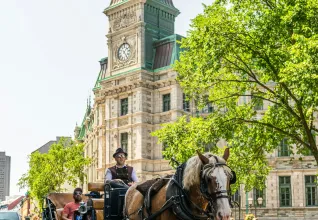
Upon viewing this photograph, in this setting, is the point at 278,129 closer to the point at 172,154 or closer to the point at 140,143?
the point at 172,154

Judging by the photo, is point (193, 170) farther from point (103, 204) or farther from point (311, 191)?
point (311, 191)

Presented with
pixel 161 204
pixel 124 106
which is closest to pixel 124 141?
pixel 124 106

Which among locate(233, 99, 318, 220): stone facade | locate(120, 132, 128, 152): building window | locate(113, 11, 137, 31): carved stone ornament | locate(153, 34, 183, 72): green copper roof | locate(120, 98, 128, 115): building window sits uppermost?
locate(113, 11, 137, 31): carved stone ornament

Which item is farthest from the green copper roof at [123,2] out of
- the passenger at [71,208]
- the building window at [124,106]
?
the passenger at [71,208]

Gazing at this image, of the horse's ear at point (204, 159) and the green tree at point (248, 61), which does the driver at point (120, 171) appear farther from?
the green tree at point (248, 61)

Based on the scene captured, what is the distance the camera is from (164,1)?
55.9 meters

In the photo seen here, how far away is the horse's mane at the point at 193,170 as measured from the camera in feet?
22.8

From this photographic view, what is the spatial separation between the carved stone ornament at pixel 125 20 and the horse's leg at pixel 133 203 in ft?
145

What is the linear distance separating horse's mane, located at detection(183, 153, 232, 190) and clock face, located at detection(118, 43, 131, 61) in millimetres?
45346

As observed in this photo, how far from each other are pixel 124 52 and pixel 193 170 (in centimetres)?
4622

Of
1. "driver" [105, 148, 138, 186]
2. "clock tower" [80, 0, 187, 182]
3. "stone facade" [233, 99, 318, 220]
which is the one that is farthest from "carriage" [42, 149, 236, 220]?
"clock tower" [80, 0, 187, 182]

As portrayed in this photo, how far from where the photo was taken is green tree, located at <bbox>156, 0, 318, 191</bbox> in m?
19.6

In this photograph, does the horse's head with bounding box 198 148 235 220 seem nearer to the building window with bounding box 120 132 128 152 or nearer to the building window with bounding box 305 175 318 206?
the building window with bounding box 305 175 318 206

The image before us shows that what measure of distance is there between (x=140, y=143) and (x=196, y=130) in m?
26.1
